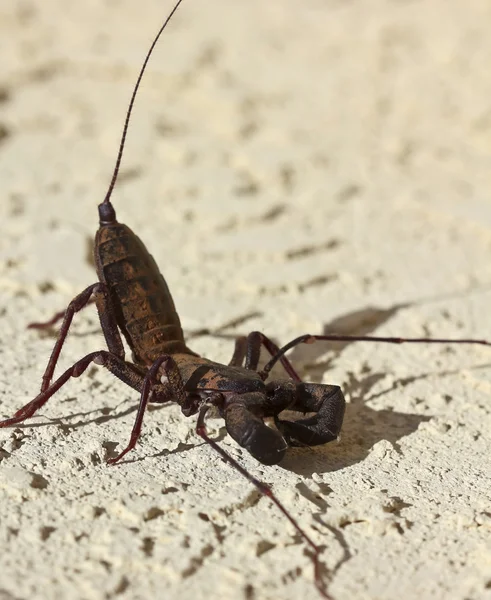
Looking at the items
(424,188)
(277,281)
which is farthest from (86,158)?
(424,188)

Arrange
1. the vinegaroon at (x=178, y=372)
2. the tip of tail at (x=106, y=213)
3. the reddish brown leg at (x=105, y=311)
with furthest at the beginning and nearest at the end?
the tip of tail at (x=106, y=213), the reddish brown leg at (x=105, y=311), the vinegaroon at (x=178, y=372)

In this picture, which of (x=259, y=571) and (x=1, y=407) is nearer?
(x=259, y=571)

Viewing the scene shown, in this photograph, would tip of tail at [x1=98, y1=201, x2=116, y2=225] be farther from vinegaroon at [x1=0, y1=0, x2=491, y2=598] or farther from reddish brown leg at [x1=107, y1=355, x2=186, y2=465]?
reddish brown leg at [x1=107, y1=355, x2=186, y2=465]

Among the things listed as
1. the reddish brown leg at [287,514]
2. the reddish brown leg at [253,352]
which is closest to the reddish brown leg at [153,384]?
the reddish brown leg at [287,514]

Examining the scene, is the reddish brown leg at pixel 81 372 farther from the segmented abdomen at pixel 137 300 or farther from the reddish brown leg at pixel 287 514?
the reddish brown leg at pixel 287 514

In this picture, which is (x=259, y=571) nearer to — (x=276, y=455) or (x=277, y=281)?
(x=276, y=455)

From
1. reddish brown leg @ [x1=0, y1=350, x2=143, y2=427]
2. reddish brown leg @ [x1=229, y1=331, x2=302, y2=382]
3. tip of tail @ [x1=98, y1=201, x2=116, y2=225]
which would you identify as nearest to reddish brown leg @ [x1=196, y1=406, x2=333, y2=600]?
reddish brown leg @ [x1=0, y1=350, x2=143, y2=427]
